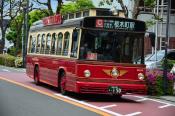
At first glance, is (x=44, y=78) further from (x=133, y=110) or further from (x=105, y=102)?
(x=133, y=110)

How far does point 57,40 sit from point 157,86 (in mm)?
4085

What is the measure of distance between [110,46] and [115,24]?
2.36 ft

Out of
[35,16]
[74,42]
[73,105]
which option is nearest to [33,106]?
[73,105]

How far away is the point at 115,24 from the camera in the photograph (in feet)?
60.1

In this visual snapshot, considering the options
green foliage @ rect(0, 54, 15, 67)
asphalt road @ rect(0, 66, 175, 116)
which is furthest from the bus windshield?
green foliage @ rect(0, 54, 15, 67)

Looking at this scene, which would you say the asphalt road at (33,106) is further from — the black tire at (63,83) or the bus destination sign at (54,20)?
the bus destination sign at (54,20)

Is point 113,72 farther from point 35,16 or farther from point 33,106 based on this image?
point 35,16

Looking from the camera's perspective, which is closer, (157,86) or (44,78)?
(157,86)

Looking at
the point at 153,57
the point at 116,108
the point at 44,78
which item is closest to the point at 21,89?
the point at 44,78

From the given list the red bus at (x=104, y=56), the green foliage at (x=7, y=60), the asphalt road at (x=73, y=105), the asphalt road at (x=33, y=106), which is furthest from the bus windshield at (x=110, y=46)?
the green foliage at (x=7, y=60)

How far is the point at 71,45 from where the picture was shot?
1889cm

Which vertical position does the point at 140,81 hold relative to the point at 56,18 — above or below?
below

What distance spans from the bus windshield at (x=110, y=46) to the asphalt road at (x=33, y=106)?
6.20 feet

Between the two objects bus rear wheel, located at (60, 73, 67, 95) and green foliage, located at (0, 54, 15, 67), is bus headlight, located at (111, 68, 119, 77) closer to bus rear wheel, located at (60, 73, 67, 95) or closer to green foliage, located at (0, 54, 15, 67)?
bus rear wheel, located at (60, 73, 67, 95)
